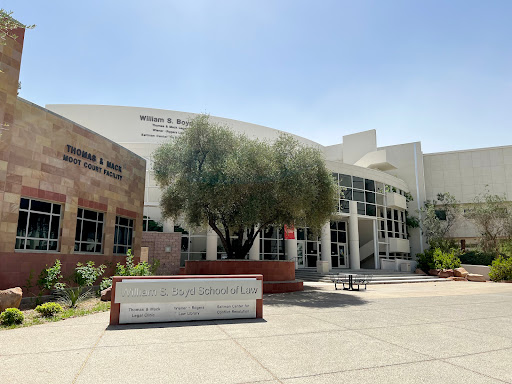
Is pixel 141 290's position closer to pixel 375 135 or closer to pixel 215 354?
pixel 215 354

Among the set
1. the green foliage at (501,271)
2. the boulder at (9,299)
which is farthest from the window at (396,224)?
the boulder at (9,299)

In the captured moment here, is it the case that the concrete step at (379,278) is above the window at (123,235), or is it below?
below

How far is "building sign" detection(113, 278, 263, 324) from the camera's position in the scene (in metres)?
7.81

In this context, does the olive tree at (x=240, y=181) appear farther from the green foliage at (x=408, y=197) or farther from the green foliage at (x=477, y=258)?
the green foliage at (x=408, y=197)

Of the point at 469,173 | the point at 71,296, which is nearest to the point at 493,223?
the point at 469,173

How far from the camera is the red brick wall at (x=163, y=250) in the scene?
22859 mm

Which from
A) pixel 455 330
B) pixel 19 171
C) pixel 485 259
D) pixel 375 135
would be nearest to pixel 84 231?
pixel 19 171

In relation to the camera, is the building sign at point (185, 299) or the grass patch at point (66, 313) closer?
the building sign at point (185, 299)

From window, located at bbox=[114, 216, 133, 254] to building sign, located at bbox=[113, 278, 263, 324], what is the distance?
950 cm

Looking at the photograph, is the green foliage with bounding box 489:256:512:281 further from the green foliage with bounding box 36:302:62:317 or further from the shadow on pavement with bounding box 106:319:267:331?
the green foliage with bounding box 36:302:62:317

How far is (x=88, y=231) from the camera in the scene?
14.7 meters

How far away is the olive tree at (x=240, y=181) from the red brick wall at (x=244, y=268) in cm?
167

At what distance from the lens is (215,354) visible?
545 centimetres

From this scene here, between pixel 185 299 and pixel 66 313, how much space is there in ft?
12.0
